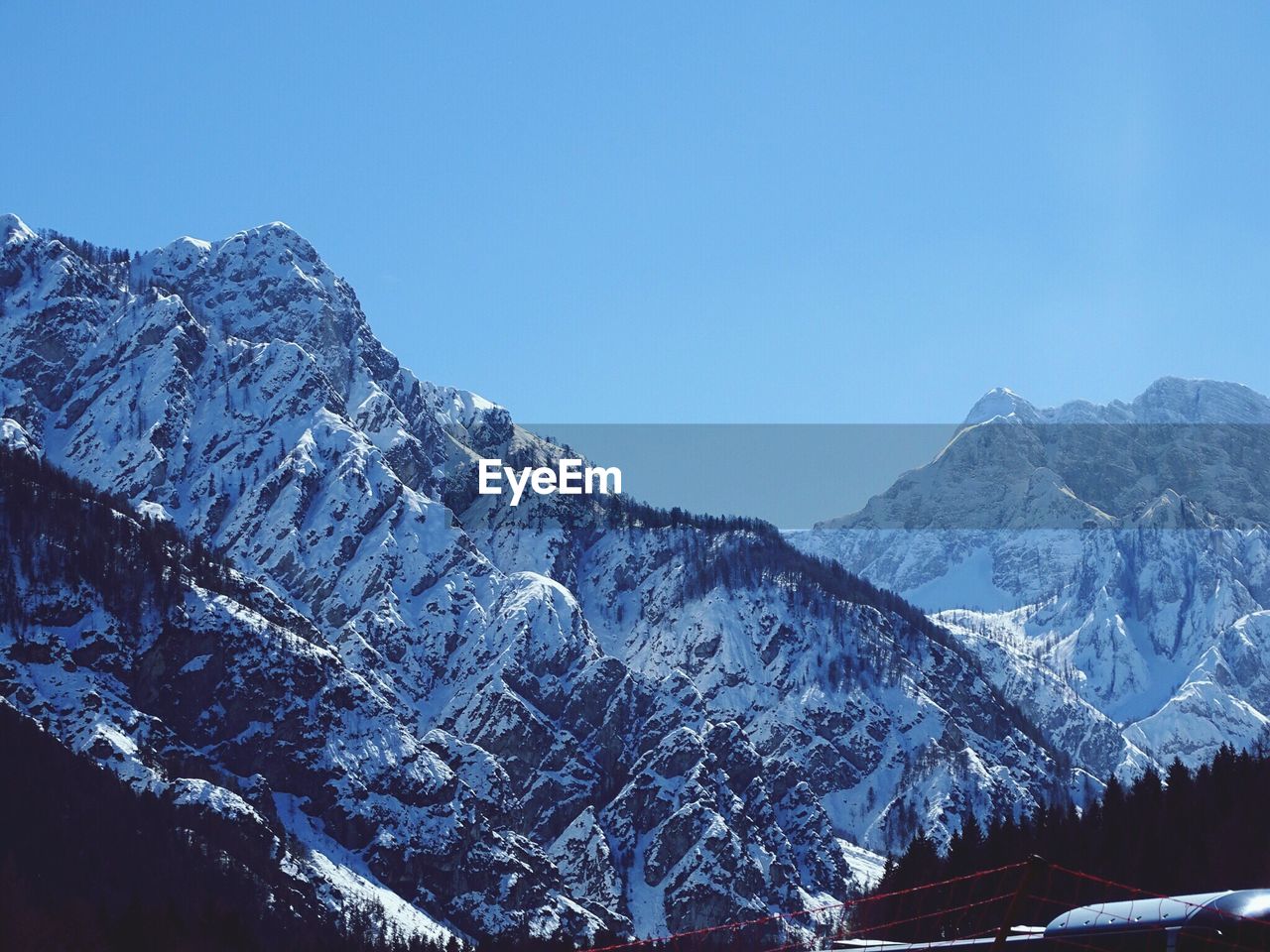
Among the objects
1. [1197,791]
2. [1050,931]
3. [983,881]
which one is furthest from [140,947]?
[1050,931]

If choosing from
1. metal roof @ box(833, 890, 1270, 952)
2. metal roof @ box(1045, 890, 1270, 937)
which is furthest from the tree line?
metal roof @ box(1045, 890, 1270, 937)

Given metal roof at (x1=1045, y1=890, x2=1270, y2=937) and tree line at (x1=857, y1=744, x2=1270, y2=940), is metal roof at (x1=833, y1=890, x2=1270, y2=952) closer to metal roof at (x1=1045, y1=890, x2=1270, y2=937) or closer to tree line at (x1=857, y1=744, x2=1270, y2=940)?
metal roof at (x1=1045, y1=890, x2=1270, y2=937)

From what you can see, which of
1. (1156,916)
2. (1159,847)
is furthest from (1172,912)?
(1159,847)

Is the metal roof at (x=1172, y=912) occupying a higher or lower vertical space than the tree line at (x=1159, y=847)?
lower

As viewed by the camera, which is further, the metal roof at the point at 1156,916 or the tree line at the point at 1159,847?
the tree line at the point at 1159,847

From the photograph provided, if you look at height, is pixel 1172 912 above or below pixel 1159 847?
below

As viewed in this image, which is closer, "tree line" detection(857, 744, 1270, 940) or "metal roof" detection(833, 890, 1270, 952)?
"metal roof" detection(833, 890, 1270, 952)

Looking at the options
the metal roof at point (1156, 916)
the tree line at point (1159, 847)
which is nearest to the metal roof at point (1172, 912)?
the metal roof at point (1156, 916)

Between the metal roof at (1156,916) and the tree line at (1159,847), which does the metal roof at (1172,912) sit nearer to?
the metal roof at (1156,916)

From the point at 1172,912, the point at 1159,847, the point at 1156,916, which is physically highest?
the point at 1159,847

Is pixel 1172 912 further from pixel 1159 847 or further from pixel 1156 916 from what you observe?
pixel 1159 847

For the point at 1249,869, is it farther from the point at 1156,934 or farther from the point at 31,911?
the point at 31,911

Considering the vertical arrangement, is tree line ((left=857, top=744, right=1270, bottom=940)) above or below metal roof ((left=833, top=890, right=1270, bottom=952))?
above

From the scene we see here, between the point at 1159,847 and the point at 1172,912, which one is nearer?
the point at 1172,912
